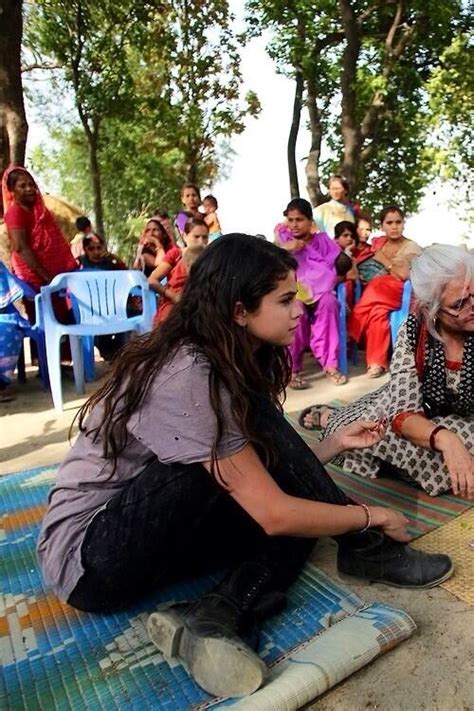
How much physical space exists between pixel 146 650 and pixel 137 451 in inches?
18.6

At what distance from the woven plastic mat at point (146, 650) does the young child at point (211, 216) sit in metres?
5.04

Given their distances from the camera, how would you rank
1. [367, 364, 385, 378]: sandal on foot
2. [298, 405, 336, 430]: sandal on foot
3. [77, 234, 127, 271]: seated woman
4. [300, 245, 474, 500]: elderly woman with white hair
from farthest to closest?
[77, 234, 127, 271]: seated woman, [367, 364, 385, 378]: sandal on foot, [298, 405, 336, 430]: sandal on foot, [300, 245, 474, 500]: elderly woman with white hair

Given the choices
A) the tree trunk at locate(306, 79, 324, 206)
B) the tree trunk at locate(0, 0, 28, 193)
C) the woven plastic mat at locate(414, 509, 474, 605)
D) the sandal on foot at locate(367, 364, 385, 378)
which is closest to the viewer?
the woven plastic mat at locate(414, 509, 474, 605)

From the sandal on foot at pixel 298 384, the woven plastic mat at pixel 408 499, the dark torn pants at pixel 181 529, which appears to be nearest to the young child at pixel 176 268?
the sandal on foot at pixel 298 384

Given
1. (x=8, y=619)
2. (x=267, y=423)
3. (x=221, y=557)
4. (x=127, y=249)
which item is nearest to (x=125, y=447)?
(x=267, y=423)

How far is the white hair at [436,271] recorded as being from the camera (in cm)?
191

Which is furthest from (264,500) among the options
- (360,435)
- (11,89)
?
(11,89)

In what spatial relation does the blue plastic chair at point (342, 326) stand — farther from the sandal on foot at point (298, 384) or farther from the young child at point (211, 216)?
the young child at point (211, 216)

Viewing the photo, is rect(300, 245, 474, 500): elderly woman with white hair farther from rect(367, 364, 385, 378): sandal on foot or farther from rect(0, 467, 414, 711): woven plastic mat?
rect(367, 364, 385, 378): sandal on foot

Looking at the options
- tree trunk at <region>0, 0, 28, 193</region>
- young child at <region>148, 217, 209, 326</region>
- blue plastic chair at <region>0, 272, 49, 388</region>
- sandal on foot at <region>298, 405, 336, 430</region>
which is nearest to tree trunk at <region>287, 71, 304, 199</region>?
tree trunk at <region>0, 0, 28, 193</region>

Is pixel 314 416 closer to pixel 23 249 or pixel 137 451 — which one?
pixel 137 451

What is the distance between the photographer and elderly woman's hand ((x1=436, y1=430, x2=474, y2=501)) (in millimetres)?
1792

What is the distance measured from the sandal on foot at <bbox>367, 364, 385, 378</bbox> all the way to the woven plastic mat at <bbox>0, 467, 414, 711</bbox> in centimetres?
268

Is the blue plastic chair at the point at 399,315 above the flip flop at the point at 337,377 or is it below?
above
